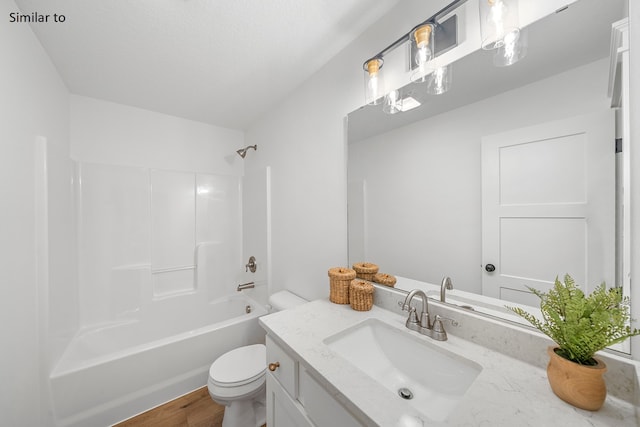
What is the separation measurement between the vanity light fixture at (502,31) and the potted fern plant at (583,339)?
2.53ft

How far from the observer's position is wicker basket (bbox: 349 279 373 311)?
3.67 ft

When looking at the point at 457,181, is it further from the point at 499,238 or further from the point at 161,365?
the point at 161,365

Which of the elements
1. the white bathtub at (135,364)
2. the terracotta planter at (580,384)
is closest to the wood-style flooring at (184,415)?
the white bathtub at (135,364)

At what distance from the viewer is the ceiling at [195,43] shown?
43.0 inches

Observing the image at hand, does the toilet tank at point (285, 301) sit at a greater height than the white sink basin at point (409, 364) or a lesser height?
lesser

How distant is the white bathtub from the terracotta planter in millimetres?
1938

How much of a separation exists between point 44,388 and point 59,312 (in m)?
0.44

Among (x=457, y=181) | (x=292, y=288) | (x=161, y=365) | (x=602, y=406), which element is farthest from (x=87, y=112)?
(x=602, y=406)

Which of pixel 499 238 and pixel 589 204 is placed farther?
pixel 499 238

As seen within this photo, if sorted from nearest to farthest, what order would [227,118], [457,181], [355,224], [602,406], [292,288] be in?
[602,406]
[457,181]
[355,224]
[292,288]
[227,118]

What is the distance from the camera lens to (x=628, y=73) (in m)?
0.60

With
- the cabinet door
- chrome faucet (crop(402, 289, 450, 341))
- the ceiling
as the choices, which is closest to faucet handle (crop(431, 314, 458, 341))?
Answer: chrome faucet (crop(402, 289, 450, 341))

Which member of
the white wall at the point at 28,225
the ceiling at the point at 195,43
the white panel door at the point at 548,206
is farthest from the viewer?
the ceiling at the point at 195,43

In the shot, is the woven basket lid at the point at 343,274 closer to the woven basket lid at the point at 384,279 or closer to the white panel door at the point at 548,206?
the woven basket lid at the point at 384,279
